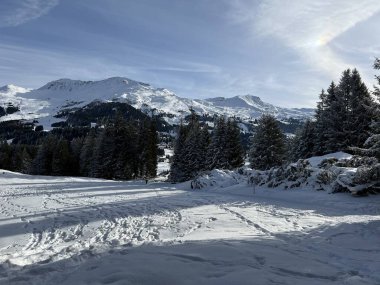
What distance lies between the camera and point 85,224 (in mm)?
14062

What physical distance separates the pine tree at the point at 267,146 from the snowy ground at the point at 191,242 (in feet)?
78.7

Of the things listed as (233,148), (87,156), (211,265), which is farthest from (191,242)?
(87,156)

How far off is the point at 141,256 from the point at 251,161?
37.8 meters

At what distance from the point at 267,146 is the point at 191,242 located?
1416 inches

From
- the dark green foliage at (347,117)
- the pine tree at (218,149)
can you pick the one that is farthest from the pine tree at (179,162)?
the dark green foliage at (347,117)

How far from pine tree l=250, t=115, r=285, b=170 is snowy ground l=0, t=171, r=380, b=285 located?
23988 millimetres

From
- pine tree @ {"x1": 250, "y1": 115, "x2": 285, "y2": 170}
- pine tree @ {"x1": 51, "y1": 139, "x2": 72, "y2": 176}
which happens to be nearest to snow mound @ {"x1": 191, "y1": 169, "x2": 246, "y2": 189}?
pine tree @ {"x1": 250, "y1": 115, "x2": 285, "y2": 170}

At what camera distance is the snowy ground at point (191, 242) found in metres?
7.43

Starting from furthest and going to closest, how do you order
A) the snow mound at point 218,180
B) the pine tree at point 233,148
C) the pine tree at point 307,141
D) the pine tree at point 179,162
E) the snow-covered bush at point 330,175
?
the pine tree at point 179,162 → the pine tree at point 233,148 → the pine tree at point 307,141 → the snow mound at point 218,180 → the snow-covered bush at point 330,175

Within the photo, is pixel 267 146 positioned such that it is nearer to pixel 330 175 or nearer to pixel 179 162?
pixel 179 162

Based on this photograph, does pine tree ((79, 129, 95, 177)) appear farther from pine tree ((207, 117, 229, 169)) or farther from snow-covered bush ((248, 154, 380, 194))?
snow-covered bush ((248, 154, 380, 194))

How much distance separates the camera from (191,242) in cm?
1020

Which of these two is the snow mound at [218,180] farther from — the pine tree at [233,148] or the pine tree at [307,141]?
the pine tree at [307,141]

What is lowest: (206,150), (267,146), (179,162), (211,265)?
(211,265)
